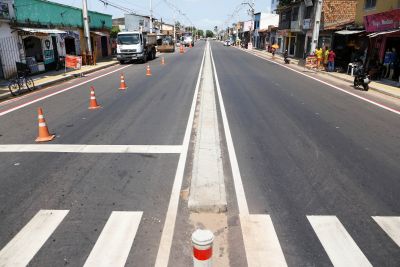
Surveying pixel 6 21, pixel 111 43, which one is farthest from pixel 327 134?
pixel 111 43

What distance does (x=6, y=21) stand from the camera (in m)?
20.2

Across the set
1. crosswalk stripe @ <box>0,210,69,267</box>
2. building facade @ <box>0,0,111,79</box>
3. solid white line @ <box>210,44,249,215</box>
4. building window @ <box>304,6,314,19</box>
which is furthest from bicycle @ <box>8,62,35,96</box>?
building window @ <box>304,6,314,19</box>

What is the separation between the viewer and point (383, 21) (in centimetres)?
2088

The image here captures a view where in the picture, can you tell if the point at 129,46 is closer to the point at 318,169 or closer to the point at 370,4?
the point at 370,4

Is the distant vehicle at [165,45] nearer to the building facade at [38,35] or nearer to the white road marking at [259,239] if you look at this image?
the building facade at [38,35]

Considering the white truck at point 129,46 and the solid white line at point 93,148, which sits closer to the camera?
the solid white line at point 93,148

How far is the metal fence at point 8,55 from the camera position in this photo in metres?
20.2

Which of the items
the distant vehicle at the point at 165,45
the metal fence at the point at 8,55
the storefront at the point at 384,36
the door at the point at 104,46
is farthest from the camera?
the distant vehicle at the point at 165,45

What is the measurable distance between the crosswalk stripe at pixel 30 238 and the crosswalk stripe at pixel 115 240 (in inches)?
29.4

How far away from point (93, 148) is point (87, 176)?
1.67 metres

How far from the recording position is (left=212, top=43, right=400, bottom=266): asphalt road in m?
4.53

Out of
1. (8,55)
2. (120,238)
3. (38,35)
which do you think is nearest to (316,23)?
(38,35)

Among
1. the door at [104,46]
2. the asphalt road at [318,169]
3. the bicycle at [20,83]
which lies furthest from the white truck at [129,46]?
the asphalt road at [318,169]

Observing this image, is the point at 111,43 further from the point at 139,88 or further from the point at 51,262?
the point at 51,262
